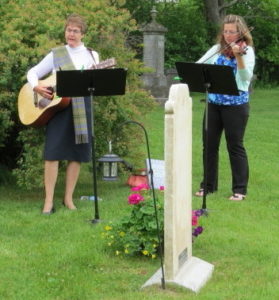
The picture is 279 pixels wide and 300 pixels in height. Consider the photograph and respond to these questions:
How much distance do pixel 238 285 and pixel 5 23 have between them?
4.54 m

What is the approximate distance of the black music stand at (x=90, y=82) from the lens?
6.87 m

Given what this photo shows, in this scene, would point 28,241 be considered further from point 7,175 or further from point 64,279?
point 7,175

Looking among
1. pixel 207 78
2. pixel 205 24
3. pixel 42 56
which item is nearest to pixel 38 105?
pixel 42 56

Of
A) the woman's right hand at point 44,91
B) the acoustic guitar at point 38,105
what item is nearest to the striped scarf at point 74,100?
the acoustic guitar at point 38,105

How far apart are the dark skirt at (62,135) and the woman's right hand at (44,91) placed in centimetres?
28

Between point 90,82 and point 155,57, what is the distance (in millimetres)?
15538

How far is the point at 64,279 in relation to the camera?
5.50m

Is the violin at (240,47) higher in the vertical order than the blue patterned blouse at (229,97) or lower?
higher

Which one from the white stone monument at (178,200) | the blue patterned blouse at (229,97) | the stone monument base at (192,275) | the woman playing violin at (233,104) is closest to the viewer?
the white stone monument at (178,200)

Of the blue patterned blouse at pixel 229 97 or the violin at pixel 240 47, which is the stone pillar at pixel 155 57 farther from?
the violin at pixel 240 47

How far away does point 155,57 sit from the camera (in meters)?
22.3

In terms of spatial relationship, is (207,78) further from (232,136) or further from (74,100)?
(74,100)

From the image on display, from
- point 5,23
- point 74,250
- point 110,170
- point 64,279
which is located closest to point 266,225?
point 110,170

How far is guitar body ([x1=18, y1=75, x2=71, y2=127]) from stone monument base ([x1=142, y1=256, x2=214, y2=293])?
2.45 meters
